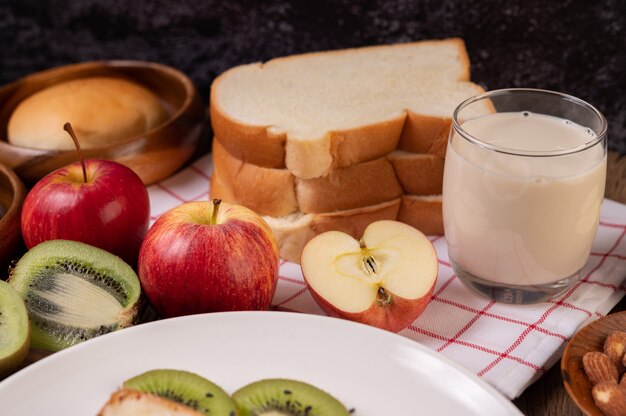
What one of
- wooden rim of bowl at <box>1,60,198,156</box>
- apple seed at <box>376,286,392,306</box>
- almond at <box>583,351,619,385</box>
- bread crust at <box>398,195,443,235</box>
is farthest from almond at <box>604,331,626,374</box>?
wooden rim of bowl at <box>1,60,198,156</box>

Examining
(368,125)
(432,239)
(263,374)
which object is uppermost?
(368,125)

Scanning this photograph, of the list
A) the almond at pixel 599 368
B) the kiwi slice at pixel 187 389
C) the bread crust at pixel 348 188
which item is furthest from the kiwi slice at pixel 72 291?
the almond at pixel 599 368

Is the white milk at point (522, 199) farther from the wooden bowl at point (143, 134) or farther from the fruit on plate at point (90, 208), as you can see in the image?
the wooden bowl at point (143, 134)

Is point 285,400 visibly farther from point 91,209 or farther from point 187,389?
point 91,209

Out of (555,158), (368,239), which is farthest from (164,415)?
(555,158)

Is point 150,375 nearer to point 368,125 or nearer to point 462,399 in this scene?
point 462,399

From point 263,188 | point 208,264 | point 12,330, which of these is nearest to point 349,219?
point 263,188

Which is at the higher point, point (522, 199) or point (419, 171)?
point (522, 199)
